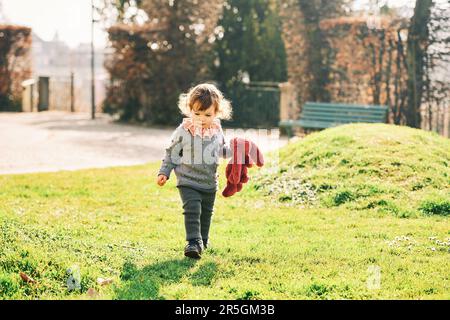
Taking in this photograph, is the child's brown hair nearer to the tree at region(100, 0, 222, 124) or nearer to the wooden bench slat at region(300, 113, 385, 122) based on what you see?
the wooden bench slat at region(300, 113, 385, 122)

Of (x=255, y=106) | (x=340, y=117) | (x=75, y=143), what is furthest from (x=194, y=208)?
(x=255, y=106)

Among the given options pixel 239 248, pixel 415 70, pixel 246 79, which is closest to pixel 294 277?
pixel 239 248

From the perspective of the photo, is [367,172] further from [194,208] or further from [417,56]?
[417,56]

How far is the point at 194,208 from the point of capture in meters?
5.34

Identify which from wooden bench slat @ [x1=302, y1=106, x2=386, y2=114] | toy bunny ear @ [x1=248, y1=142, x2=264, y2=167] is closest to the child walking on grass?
toy bunny ear @ [x1=248, y1=142, x2=264, y2=167]

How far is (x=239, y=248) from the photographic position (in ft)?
18.1

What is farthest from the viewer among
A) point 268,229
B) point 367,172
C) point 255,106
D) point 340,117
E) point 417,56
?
point 255,106

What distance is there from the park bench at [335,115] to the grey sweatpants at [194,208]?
804 centimetres

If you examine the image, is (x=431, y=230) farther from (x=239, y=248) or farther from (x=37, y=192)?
(x=37, y=192)

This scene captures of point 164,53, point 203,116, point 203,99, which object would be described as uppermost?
point 164,53

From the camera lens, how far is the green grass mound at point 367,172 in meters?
7.38

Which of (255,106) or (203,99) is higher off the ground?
(203,99)

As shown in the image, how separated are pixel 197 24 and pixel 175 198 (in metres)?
11.0

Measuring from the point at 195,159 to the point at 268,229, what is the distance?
1295 mm
